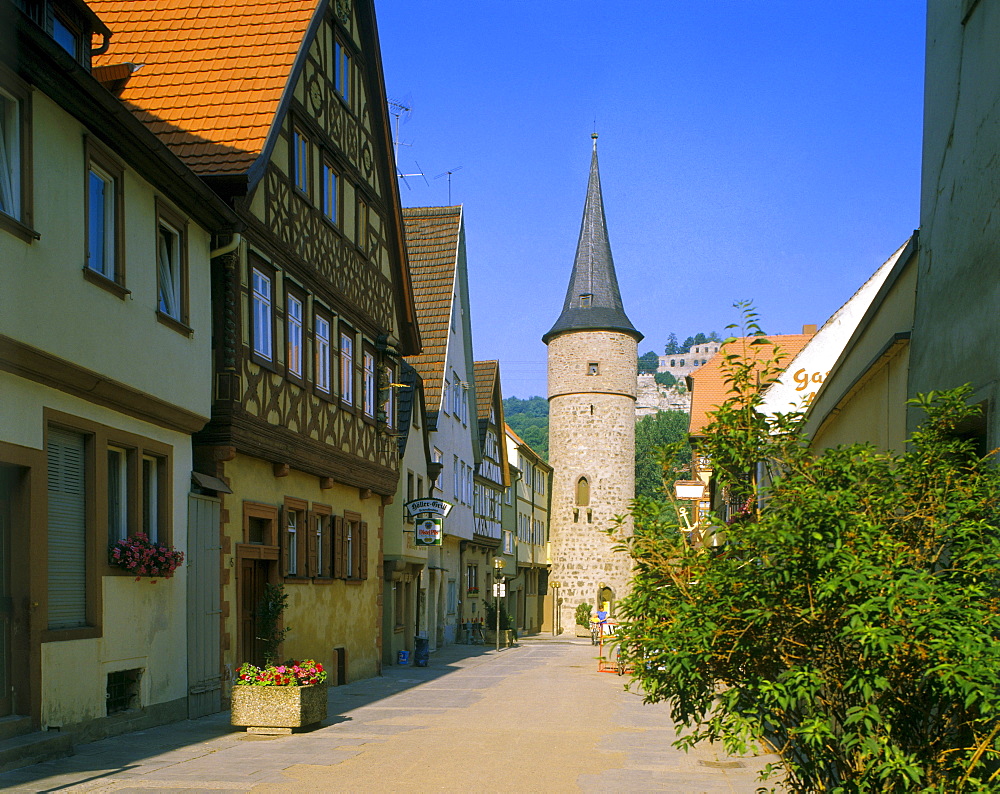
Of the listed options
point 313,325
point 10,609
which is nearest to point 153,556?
point 10,609

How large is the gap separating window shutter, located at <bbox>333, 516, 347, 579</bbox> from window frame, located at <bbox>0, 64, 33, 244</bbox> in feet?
36.6

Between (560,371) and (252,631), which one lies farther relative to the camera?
(560,371)

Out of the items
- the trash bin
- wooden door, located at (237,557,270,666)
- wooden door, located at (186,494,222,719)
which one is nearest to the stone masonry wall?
the trash bin

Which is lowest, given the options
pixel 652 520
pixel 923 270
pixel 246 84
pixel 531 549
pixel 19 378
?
pixel 531 549

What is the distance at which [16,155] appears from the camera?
10062 mm

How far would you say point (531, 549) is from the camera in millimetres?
56531

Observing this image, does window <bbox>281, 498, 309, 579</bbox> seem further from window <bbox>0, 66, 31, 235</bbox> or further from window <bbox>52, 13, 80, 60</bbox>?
window <bbox>0, 66, 31, 235</bbox>

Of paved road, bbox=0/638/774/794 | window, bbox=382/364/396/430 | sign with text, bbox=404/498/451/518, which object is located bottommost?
paved road, bbox=0/638/774/794

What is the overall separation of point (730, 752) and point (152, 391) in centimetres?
889

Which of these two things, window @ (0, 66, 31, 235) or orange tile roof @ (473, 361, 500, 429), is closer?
window @ (0, 66, 31, 235)

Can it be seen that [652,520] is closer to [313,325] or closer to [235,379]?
[235,379]

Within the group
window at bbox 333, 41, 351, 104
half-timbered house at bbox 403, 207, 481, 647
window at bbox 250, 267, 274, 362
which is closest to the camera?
window at bbox 250, 267, 274, 362

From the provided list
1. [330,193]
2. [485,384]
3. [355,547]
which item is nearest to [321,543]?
[355,547]

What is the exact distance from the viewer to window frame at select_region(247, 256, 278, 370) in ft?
52.3
